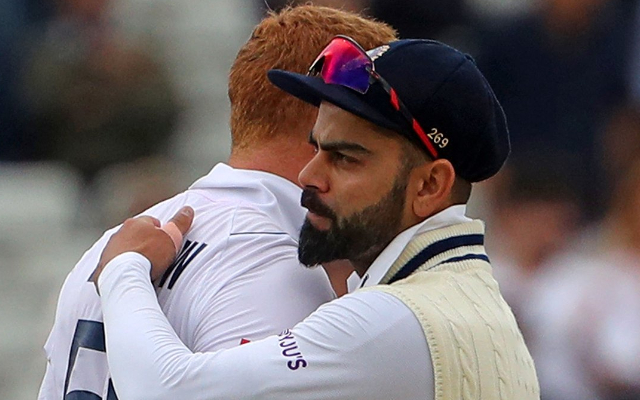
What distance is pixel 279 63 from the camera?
2.40m

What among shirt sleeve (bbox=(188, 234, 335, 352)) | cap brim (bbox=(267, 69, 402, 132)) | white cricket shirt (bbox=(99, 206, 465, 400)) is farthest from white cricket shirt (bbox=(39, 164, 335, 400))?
cap brim (bbox=(267, 69, 402, 132))

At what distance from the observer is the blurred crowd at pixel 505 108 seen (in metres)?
5.37

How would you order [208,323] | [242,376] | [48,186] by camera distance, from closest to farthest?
[242,376] < [208,323] < [48,186]

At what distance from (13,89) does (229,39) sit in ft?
3.92

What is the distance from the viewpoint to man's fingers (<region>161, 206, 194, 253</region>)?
2271mm

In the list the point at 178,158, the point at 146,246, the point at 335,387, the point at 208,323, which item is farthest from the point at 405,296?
the point at 178,158

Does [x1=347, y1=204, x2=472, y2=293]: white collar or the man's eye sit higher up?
the man's eye

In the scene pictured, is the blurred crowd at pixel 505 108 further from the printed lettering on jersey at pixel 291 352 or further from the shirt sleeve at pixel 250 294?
the printed lettering on jersey at pixel 291 352

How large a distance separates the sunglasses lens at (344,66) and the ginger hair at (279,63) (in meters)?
0.15

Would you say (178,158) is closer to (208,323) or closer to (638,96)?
(638,96)

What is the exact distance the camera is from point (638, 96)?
6125 millimetres

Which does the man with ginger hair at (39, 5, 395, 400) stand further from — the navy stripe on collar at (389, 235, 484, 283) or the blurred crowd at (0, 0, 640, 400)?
the blurred crowd at (0, 0, 640, 400)

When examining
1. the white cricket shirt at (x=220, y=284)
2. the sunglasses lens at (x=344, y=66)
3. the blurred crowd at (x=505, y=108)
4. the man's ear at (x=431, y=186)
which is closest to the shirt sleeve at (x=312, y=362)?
the white cricket shirt at (x=220, y=284)

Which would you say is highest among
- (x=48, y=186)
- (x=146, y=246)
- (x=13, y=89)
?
(x=13, y=89)
